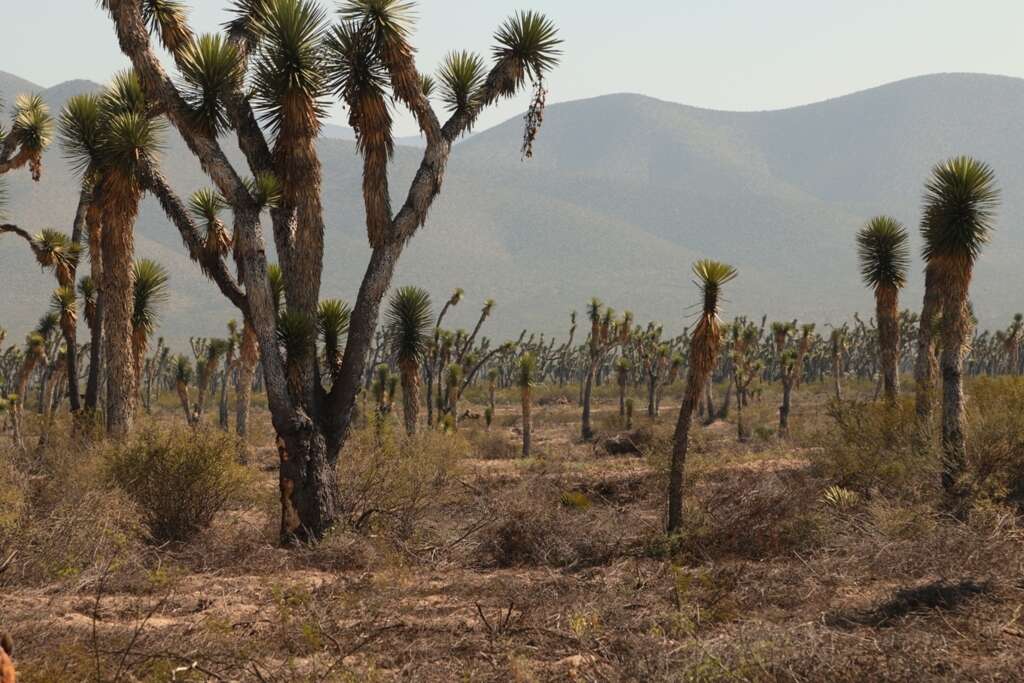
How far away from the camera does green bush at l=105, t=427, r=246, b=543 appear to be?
14.2 meters

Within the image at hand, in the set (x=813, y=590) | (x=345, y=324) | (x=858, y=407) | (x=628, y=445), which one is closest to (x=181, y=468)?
(x=345, y=324)

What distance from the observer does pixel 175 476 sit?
46.9 ft

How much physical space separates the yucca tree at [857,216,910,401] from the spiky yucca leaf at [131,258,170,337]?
1518cm

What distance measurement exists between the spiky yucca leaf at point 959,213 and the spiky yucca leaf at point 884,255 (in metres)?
5.03

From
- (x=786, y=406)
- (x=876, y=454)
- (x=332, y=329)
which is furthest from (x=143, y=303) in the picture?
(x=786, y=406)

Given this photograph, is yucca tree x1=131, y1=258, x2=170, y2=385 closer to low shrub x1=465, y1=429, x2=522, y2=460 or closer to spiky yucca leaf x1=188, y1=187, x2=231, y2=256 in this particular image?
spiky yucca leaf x1=188, y1=187, x2=231, y2=256

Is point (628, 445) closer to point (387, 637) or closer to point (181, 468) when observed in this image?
point (181, 468)

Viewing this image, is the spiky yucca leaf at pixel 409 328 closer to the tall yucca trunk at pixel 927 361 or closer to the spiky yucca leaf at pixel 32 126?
the spiky yucca leaf at pixel 32 126

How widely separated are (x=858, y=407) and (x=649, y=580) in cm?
1001

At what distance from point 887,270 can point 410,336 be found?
10647mm

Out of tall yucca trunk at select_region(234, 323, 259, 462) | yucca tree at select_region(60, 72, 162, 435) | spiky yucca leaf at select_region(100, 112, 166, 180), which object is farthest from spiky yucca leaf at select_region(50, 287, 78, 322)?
spiky yucca leaf at select_region(100, 112, 166, 180)

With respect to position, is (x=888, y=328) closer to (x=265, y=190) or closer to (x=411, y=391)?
(x=411, y=391)

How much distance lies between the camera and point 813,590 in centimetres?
1058

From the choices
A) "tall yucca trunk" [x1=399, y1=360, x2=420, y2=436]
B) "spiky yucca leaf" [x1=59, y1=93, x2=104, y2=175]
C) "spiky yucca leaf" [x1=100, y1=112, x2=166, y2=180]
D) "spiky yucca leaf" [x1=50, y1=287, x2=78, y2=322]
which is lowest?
"tall yucca trunk" [x1=399, y1=360, x2=420, y2=436]
